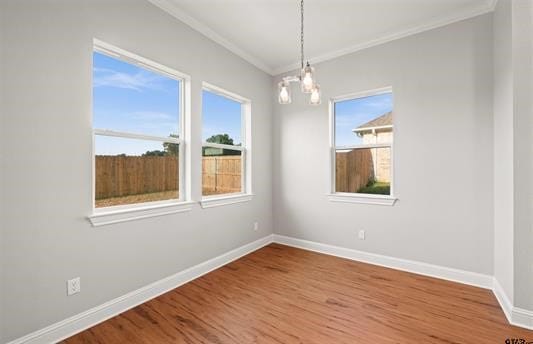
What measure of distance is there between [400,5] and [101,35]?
2938 millimetres

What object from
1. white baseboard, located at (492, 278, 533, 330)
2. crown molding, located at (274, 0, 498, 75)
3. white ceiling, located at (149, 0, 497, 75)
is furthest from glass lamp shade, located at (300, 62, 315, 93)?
white baseboard, located at (492, 278, 533, 330)

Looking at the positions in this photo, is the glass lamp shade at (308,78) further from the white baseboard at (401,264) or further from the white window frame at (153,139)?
the white baseboard at (401,264)

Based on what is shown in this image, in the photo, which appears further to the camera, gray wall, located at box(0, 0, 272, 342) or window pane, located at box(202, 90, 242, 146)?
window pane, located at box(202, 90, 242, 146)

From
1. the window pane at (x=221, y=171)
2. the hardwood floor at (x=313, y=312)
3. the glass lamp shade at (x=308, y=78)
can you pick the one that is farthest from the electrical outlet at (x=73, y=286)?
the glass lamp shade at (x=308, y=78)

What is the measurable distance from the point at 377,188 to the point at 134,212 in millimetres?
2969

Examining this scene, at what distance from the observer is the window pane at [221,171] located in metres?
3.22

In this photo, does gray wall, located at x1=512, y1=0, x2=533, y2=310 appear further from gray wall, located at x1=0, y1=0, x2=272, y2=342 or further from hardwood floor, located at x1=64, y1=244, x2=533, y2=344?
gray wall, located at x1=0, y1=0, x2=272, y2=342

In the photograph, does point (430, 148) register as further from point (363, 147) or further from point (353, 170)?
point (353, 170)

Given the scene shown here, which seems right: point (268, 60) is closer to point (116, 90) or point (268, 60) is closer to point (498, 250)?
point (116, 90)

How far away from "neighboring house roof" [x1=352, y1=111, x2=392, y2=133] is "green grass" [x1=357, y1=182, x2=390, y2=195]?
77cm

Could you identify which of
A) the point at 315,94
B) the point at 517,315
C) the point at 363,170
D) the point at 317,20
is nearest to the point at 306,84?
the point at 315,94

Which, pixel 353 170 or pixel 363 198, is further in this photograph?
pixel 353 170

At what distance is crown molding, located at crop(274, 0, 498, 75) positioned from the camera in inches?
103

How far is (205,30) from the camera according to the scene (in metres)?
3.00
